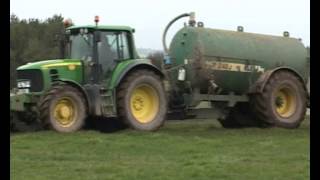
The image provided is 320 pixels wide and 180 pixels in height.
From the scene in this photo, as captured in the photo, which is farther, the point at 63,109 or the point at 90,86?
the point at 90,86

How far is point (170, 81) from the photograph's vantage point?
14852 millimetres

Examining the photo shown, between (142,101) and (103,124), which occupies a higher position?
(142,101)

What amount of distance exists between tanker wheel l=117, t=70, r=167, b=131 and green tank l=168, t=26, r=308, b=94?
108cm

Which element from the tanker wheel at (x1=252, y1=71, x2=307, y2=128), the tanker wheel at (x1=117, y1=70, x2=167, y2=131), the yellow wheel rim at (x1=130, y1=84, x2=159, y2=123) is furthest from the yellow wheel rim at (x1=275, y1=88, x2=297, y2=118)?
the yellow wheel rim at (x1=130, y1=84, x2=159, y2=123)

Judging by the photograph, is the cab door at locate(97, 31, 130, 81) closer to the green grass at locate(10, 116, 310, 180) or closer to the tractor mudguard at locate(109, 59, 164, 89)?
the tractor mudguard at locate(109, 59, 164, 89)

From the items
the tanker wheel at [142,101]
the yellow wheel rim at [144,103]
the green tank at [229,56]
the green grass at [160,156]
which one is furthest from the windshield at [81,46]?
the green tank at [229,56]

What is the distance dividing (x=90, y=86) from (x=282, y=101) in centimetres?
492

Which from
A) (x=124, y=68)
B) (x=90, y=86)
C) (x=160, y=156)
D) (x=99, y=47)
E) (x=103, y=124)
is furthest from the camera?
(x=103, y=124)

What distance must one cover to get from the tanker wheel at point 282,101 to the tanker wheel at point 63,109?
14.3 ft

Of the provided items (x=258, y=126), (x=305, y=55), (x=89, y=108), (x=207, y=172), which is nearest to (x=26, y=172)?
(x=207, y=172)

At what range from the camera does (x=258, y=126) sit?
15.3 metres

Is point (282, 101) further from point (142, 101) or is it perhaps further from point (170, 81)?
point (142, 101)

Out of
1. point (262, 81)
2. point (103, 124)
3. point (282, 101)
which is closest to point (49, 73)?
point (103, 124)
